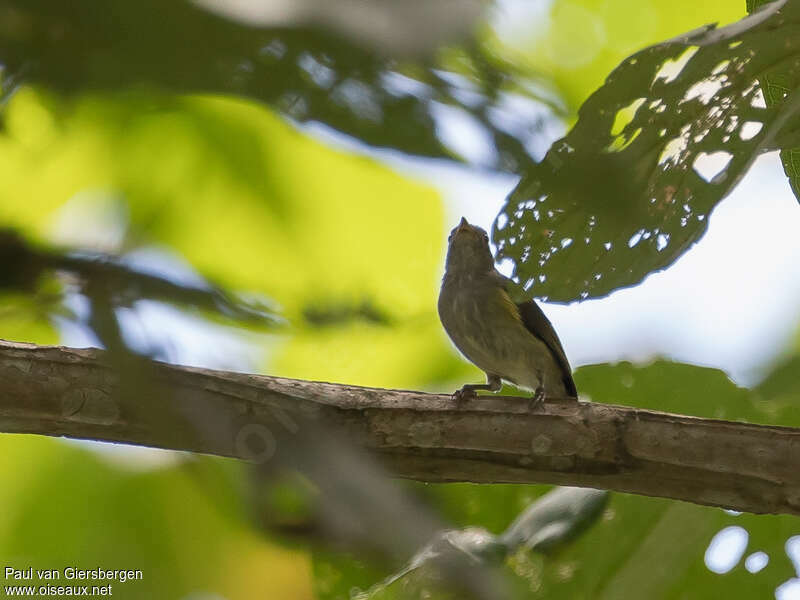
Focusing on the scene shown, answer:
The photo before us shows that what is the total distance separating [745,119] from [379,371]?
185 cm

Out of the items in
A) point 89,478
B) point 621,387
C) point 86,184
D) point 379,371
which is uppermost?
point 379,371

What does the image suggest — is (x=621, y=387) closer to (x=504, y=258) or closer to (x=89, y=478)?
(x=89, y=478)

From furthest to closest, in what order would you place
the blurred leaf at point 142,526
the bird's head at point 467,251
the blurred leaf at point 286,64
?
the bird's head at point 467,251 → the blurred leaf at point 142,526 → the blurred leaf at point 286,64

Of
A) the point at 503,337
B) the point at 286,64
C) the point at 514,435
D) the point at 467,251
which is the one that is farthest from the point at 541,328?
the point at 286,64

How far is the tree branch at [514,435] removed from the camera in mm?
1272

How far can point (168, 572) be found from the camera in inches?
28.7

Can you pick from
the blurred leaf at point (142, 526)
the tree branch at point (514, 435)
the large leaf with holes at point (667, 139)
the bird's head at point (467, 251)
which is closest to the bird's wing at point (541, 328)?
the bird's head at point (467, 251)

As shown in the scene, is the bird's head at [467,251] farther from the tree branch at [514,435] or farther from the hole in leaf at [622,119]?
the hole in leaf at [622,119]

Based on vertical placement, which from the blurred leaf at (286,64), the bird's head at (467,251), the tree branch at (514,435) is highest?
the bird's head at (467,251)

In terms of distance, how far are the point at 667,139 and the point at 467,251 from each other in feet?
10.4

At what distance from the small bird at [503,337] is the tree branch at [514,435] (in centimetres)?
145

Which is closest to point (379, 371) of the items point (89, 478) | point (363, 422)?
point (363, 422)

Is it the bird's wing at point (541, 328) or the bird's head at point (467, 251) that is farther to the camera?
the bird's head at point (467, 251)

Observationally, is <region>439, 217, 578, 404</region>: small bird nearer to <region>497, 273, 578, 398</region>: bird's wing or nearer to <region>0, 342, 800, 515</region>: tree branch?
<region>497, 273, 578, 398</region>: bird's wing
